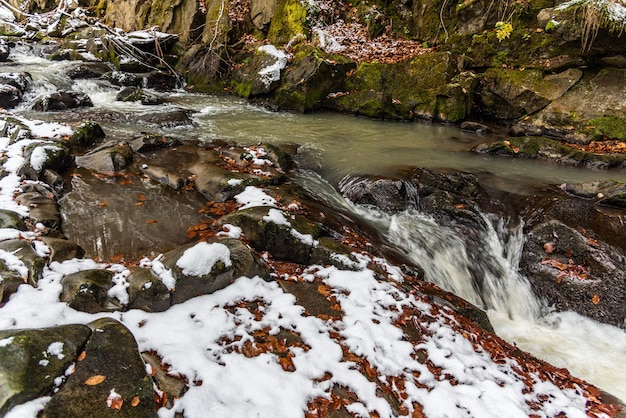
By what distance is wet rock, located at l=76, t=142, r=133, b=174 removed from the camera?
657 centimetres

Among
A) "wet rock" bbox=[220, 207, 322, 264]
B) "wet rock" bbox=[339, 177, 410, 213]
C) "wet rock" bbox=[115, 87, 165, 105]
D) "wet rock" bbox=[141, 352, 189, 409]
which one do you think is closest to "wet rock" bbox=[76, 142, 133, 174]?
"wet rock" bbox=[220, 207, 322, 264]

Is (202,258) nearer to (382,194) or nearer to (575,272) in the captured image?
(382,194)

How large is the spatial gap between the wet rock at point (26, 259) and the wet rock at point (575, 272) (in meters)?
6.62

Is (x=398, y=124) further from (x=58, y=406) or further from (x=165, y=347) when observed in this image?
(x=58, y=406)

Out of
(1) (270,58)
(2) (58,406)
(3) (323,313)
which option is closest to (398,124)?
(1) (270,58)

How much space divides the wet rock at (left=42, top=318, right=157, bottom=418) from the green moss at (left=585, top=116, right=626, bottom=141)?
12115 mm

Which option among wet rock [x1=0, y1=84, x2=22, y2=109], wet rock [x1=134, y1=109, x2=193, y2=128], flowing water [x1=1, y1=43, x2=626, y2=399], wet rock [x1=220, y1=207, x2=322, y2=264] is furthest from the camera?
wet rock [x1=0, y1=84, x2=22, y2=109]

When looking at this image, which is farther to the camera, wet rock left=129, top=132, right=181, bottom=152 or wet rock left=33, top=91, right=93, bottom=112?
wet rock left=33, top=91, right=93, bottom=112

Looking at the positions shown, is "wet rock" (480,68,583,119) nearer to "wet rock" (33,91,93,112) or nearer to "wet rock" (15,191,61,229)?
"wet rock" (15,191,61,229)

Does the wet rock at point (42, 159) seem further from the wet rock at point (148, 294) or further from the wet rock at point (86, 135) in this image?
the wet rock at point (148, 294)

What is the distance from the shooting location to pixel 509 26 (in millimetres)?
11688

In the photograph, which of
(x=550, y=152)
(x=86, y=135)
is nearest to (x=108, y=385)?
(x=86, y=135)

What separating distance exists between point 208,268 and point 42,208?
3.01 meters

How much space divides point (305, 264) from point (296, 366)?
1644mm
